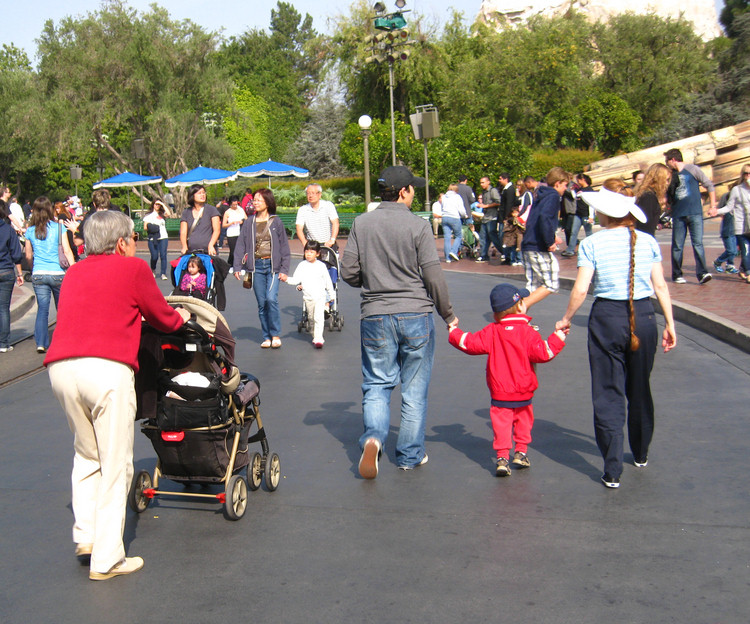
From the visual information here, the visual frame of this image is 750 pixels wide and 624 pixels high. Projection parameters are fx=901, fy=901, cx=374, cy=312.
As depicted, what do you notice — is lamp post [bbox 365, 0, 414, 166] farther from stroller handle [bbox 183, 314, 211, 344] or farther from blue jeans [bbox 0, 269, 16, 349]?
Answer: stroller handle [bbox 183, 314, 211, 344]

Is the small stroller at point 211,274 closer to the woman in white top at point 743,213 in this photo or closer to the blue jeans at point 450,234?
the woman in white top at point 743,213

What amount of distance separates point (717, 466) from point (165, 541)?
3.40 meters

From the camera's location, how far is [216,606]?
3.91m

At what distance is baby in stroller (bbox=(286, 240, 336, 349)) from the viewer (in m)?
10.5

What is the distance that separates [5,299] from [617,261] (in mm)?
8038

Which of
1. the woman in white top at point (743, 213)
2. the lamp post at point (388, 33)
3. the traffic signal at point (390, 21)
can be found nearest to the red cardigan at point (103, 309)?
the woman in white top at point (743, 213)

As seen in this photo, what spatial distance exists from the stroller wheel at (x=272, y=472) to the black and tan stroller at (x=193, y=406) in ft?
0.86

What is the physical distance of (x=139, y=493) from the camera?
5141 millimetres

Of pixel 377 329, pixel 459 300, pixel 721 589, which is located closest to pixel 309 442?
pixel 377 329

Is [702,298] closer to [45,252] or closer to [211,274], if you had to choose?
[211,274]

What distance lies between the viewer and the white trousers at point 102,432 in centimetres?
418

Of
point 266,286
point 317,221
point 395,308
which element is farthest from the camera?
point 317,221

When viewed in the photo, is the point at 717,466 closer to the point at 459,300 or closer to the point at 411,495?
the point at 411,495

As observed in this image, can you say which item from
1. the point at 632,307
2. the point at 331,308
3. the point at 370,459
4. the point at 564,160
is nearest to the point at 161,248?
the point at 331,308
